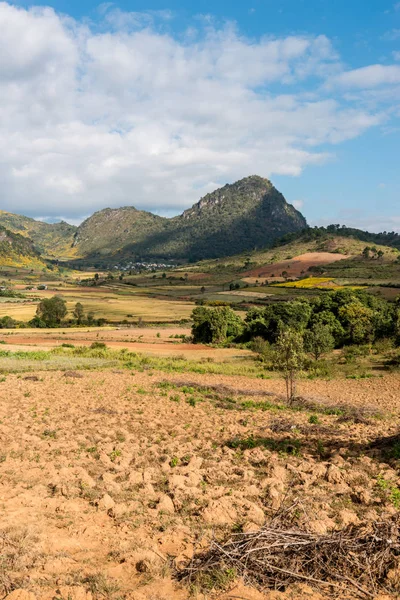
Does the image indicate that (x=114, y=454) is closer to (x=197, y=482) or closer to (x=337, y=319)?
(x=197, y=482)

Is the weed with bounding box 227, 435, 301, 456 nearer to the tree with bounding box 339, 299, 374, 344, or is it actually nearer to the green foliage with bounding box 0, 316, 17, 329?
the tree with bounding box 339, 299, 374, 344

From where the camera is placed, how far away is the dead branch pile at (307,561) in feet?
20.6

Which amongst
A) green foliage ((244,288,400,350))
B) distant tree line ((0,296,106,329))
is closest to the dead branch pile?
green foliage ((244,288,400,350))

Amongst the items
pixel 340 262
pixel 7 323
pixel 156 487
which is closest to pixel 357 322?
pixel 156 487

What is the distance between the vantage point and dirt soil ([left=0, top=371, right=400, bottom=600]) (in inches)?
269

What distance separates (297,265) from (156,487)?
6173 inches

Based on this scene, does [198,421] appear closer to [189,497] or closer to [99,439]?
[99,439]

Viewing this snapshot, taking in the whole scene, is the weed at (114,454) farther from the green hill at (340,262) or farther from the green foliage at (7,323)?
the green hill at (340,262)

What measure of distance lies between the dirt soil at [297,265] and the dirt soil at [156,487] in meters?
135

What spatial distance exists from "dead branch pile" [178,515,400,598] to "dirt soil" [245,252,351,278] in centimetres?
14395

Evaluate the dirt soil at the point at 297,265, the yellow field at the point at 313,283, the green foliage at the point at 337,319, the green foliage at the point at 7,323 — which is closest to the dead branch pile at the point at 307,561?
the green foliage at the point at 337,319

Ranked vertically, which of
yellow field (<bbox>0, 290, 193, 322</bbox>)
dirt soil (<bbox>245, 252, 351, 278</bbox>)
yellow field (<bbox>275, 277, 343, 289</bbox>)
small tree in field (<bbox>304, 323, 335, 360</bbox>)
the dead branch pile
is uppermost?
dirt soil (<bbox>245, 252, 351, 278</bbox>)

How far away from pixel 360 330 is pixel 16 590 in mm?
51179

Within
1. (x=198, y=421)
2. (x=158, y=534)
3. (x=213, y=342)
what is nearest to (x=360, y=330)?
(x=213, y=342)
